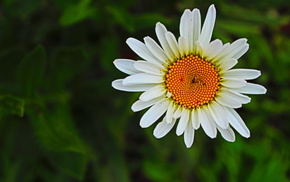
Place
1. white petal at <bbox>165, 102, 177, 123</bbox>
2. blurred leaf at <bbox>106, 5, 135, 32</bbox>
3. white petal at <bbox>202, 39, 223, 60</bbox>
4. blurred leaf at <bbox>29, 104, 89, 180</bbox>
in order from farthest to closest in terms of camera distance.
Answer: blurred leaf at <bbox>106, 5, 135, 32</bbox>
blurred leaf at <bbox>29, 104, 89, 180</bbox>
white petal at <bbox>165, 102, 177, 123</bbox>
white petal at <bbox>202, 39, 223, 60</bbox>

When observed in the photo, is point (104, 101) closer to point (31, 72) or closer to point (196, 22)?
point (31, 72)

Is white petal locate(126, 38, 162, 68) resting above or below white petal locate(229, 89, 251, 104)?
above

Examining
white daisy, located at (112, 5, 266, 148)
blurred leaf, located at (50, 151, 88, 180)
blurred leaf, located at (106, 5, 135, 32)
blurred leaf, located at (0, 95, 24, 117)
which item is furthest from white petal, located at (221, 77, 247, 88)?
blurred leaf, located at (50, 151, 88, 180)

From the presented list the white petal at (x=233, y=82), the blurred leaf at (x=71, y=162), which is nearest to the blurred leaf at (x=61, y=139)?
the blurred leaf at (x=71, y=162)

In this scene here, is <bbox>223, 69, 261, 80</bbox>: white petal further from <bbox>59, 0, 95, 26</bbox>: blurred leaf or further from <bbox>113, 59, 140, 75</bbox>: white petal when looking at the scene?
<bbox>59, 0, 95, 26</bbox>: blurred leaf

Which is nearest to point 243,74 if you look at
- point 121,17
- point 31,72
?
point 121,17
